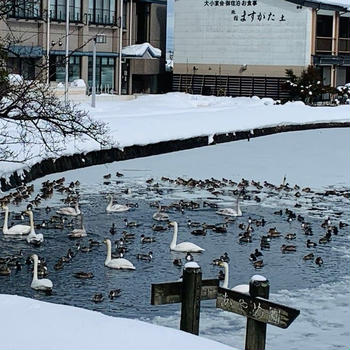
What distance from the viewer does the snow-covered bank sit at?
5.58 m

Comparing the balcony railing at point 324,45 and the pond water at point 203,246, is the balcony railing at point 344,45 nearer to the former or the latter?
the balcony railing at point 324,45

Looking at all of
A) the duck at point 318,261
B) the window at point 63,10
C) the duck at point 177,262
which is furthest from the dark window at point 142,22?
the duck at point 177,262

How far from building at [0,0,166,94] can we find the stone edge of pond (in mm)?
8282

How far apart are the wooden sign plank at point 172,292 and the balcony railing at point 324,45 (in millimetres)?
39932

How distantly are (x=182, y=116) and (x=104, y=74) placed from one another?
524 inches

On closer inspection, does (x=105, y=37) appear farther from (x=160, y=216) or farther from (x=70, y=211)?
(x=160, y=216)

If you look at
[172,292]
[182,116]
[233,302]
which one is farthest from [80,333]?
[182,116]

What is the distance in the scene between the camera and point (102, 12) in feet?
133

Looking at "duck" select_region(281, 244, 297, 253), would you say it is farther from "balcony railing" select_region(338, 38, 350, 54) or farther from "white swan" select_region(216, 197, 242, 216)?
"balcony railing" select_region(338, 38, 350, 54)

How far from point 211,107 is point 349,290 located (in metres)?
26.2

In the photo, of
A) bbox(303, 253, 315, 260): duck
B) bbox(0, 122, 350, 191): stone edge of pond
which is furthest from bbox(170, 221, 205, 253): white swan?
bbox(0, 122, 350, 191): stone edge of pond

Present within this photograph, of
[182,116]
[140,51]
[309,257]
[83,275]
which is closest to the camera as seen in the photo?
[83,275]

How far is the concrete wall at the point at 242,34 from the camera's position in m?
43.6

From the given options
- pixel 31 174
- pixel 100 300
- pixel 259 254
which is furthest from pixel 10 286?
pixel 31 174
